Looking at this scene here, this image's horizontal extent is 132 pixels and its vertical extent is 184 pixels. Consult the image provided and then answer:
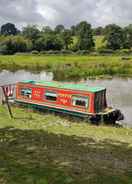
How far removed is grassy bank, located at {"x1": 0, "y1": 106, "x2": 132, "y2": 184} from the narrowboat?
667cm

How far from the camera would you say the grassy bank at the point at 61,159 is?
23.9 ft

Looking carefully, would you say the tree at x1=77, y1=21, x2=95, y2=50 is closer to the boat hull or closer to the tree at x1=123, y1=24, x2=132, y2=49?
the tree at x1=123, y1=24, x2=132, y2=49

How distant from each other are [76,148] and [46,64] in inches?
2087

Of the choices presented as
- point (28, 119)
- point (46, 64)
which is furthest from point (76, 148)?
point (46, 64)

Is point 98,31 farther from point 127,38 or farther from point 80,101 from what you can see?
point 80,101

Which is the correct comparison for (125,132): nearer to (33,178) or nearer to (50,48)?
(33,178)

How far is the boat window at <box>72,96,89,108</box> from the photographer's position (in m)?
19.8

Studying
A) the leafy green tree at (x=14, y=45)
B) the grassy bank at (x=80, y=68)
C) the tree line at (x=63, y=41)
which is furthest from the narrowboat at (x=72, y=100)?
the leafy green tree at (x=14, y=45)

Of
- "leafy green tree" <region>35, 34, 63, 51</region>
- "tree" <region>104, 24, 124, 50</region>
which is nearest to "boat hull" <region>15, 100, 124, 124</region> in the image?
"leafy green tree" <region>35, 34, 63, 51</region>

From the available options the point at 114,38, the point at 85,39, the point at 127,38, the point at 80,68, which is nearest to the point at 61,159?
the point at 80,68

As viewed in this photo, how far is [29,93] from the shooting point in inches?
901

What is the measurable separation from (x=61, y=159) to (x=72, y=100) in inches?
462

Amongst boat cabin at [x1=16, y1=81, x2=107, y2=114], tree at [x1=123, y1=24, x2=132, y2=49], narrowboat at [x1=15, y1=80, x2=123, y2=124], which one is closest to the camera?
narrowboat at [x1=15, y1=80, x2=123, y2=124]

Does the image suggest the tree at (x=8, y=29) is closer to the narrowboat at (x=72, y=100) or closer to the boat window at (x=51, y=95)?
Answer: the narrowboat at (x=72, y=100)
